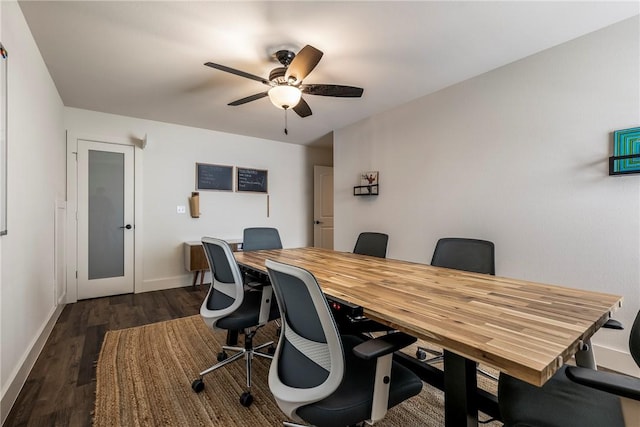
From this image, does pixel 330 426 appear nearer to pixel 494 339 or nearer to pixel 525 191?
pixel 494 339

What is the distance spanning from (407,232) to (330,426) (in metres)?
2.75

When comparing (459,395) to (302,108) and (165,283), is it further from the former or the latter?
(165,283)

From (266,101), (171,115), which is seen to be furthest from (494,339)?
(171,115)

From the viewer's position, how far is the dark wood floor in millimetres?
1616

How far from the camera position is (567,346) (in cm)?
77

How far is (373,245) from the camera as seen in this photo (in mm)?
2822

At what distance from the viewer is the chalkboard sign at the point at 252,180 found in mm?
4777

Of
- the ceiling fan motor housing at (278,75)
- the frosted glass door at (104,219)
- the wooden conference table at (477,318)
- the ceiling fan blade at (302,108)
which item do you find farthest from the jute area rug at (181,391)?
the ceiling fan motor housing at (278,75)

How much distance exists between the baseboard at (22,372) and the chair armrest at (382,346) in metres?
2.01

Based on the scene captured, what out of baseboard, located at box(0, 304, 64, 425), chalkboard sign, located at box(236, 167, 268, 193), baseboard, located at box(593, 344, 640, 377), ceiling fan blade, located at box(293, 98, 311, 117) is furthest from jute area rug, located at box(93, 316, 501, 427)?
chalkboard sign, located at box(236, 167, 268, 193)

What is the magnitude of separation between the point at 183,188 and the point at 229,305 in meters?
2.96

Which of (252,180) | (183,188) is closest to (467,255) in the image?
(252,180)

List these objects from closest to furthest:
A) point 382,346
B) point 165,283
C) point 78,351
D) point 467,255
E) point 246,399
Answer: point 382,346, point 246,399, point 467,255, point 78,351, point 165,283

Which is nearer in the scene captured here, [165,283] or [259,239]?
[259,239]
